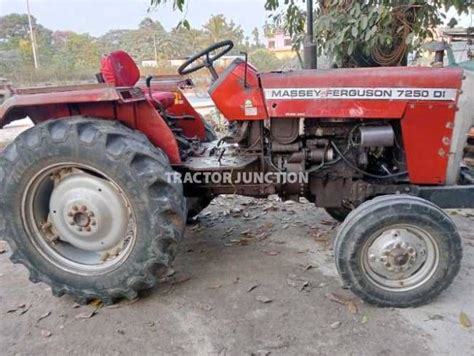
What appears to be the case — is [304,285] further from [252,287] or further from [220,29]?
[220,29]

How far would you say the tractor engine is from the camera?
259 centimetres

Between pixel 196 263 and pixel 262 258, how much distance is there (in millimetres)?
459

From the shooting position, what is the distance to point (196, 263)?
2.96m

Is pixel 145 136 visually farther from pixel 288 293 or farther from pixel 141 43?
pixel 141 43

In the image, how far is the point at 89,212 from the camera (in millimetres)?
2469

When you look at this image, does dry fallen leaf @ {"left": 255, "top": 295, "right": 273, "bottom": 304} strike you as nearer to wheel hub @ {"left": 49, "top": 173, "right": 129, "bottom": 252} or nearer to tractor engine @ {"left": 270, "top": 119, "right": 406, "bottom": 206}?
tractor engine @ {"left": 270, "top": 119, "right": 406, "bottom": 206}

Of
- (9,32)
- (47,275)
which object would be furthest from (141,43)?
(47,275)

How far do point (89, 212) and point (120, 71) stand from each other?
0.98m

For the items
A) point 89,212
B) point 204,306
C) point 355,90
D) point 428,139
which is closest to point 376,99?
point 355,90

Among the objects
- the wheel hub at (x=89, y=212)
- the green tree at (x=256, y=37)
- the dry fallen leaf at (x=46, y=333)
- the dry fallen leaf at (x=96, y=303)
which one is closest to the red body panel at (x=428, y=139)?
the wheel hub at (x=89, y=212)

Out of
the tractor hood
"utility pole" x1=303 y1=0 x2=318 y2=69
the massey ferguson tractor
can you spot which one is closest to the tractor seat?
the massey ferguson tractor

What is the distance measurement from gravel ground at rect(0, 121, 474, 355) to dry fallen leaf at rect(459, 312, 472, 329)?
23 millimetres

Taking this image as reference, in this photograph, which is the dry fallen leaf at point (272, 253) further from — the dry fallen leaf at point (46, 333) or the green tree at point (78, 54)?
the green tree at point (78, 54)

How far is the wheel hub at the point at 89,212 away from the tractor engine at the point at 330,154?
1.00m
